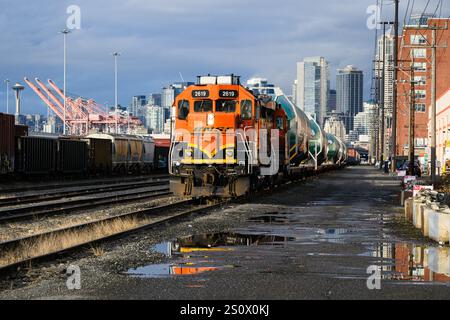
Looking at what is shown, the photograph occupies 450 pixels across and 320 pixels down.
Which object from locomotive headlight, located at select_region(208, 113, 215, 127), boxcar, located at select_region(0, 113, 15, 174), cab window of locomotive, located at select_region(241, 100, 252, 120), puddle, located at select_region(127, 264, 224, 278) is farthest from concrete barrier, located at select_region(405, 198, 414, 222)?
boxcar, located at select_region(0, 113, 15, 174)

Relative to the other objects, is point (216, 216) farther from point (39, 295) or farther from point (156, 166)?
point (156, 166)

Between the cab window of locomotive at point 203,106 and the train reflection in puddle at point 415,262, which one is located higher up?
the cab window of locomotive at point 203,106

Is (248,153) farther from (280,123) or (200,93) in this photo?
(280,123)

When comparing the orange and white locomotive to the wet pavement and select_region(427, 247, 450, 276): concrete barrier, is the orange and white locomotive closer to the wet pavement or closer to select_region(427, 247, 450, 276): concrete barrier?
the wet pavement

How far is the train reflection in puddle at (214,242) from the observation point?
48.0 ft

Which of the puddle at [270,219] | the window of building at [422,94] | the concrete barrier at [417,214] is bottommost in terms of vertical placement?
the puddle at [270,219]

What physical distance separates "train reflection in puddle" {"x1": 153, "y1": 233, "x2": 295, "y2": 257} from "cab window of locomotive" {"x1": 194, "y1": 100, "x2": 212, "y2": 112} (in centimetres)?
944

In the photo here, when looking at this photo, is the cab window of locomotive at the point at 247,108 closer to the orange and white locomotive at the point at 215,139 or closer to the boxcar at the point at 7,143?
the orange and white locomotive at the point at 215,139

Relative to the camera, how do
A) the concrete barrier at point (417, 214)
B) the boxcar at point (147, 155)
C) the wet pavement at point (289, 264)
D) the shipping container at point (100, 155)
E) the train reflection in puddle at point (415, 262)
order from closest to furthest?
the wet pavement at point (289, 264) → the train reflection in puddle at point (415, 262) → the concrete barrier at point (417, 214) → the shipping container at point (100, 155) → the boxcar at point (147, 155)

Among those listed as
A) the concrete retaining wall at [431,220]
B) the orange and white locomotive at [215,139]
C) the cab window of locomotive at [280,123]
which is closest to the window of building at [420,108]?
the cab window of locomotive at [280,123]

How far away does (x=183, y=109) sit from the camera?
26.5 m

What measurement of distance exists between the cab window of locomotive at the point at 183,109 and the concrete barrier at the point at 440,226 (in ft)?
39.5

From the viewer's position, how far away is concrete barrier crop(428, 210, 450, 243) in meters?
15.2

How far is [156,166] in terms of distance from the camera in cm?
8569
